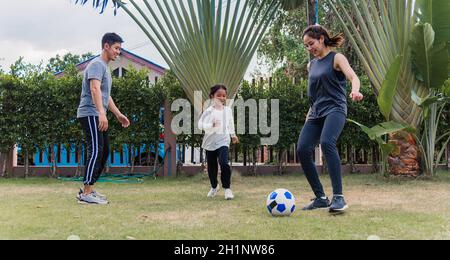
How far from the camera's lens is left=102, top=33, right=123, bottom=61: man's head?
5.22 meters

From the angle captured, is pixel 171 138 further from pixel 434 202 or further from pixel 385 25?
pixel 434 202

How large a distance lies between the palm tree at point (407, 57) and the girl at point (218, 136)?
283 centimetres

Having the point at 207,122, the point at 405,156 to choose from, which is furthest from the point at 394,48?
the point at 207,122

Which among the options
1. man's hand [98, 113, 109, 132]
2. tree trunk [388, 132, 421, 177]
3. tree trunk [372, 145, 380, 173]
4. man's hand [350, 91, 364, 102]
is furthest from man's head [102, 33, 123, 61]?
tree trunk [372, 145, 380, 173]

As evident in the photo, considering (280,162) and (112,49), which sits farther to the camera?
(280,162)

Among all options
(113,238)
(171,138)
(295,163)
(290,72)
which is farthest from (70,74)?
(290,72)

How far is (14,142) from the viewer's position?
29.3 ft

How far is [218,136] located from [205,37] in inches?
107

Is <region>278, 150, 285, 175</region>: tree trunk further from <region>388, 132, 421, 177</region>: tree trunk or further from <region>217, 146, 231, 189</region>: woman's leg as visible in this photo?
<region>217, 146, 231, 189</region>: woman's leg

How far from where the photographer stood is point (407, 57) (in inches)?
304

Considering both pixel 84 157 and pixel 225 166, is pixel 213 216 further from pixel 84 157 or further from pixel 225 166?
pixel 84 157

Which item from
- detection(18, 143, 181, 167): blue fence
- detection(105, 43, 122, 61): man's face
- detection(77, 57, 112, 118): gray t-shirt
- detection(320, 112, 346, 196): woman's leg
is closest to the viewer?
detection(320, 112, 346, 196): woman's leg

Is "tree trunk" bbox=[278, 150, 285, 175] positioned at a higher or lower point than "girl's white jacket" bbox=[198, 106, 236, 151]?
lower

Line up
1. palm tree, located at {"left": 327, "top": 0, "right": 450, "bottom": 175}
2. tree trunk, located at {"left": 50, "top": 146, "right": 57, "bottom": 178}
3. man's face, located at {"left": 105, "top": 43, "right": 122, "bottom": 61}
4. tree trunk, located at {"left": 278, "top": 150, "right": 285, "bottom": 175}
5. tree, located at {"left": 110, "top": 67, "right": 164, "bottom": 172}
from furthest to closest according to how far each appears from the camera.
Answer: tree trunk, located at {"left": 278, "top": 150, "right": 285, "bottom": 175}, tree trunk, located at {"left": 50, "top": 146, "right": 57, "bottom": 178}, tree, located at {"left": 110, "top": 67, "right": 164, "bottom": 172}, palm tree, located at {"left": 327, "top": 0, "right": 450, "bottom": 175}, man's face, located at {"left": 105, "top": 43, "right": 122, "bottom": 61}
